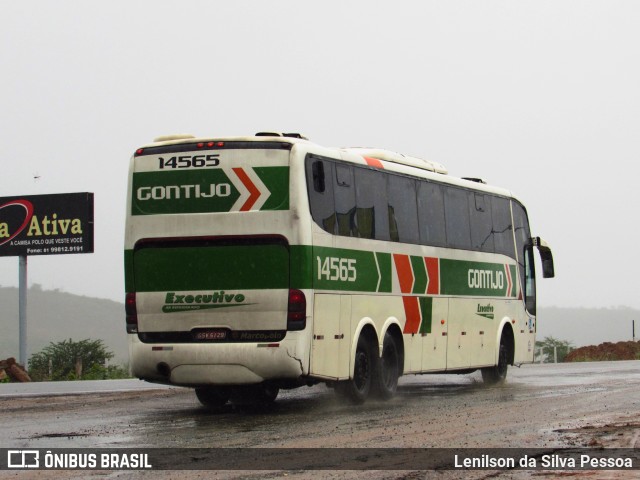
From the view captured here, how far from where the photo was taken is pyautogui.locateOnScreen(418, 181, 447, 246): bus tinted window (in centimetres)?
2011

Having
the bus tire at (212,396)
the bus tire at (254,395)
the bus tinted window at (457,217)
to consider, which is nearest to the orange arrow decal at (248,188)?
the bus tire at (254,395)

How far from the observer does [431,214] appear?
806 inches

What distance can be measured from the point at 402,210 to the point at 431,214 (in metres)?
1.28

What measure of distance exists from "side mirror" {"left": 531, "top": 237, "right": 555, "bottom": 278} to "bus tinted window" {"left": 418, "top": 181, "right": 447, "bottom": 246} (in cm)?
523

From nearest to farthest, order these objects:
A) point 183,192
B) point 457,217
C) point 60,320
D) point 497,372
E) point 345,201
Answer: point 183,192, point 345,201, point 457,217, point 497,372, point 60,320

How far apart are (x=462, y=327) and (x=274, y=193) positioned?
6.72m

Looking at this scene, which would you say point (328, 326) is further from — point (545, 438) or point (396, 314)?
point (545, 438)

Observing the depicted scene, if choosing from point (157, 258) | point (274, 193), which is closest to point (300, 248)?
point (274, 193)

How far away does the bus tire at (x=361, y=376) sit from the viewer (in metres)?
17.7

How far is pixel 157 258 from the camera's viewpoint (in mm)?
16453

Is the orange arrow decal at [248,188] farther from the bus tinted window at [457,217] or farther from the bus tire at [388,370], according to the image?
the bus tinted window at [457,217]

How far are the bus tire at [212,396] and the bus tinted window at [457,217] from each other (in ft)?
16.4

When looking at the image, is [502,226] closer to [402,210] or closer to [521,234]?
[521,234]

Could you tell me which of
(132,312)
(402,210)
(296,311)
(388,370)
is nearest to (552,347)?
(402,210)
